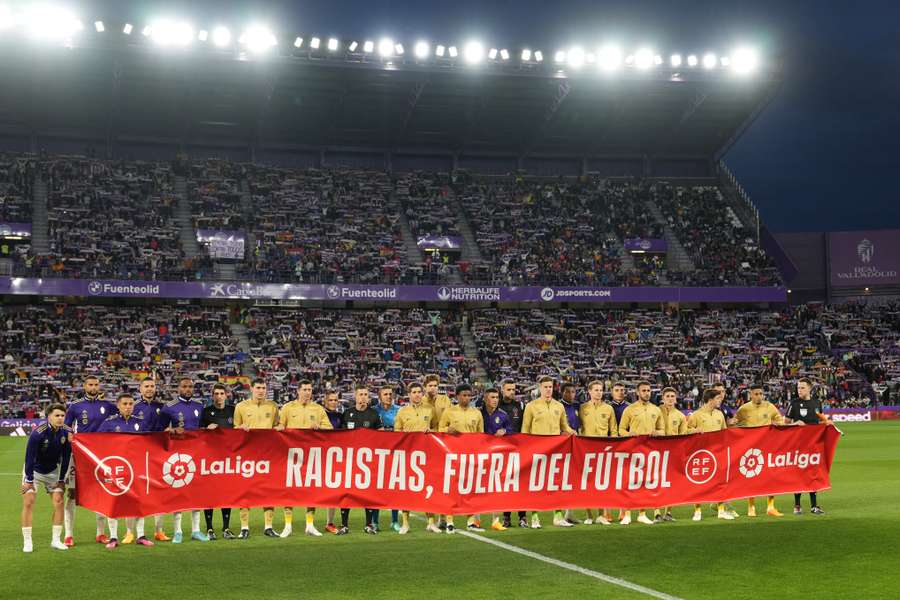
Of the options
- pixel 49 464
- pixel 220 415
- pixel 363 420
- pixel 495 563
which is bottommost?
pixel 495 563

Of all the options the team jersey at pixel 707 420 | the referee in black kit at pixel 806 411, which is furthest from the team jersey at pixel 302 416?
the referee in black kit at pixel 806 411

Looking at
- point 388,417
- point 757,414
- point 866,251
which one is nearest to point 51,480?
point 388,417

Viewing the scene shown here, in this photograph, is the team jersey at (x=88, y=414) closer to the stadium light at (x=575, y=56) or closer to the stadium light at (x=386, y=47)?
the stadium light at (x=386, y=47)

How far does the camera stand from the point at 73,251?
141 feet

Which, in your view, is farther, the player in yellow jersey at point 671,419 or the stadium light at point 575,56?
the stadium light at point 575,56

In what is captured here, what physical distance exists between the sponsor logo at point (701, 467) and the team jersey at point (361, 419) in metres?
4.84

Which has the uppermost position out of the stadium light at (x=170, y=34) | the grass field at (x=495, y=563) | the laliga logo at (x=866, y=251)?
the stadium light at (x=170, y=34)

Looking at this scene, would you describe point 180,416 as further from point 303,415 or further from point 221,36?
point 221,36

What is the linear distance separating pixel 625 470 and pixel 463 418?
2559mm

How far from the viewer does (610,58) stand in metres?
47.3

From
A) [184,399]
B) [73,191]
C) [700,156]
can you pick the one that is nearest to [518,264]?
[700,156]

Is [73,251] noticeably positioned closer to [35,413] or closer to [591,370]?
[35,413]

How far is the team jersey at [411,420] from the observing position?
45.7 feet

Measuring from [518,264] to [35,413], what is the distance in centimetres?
2433
